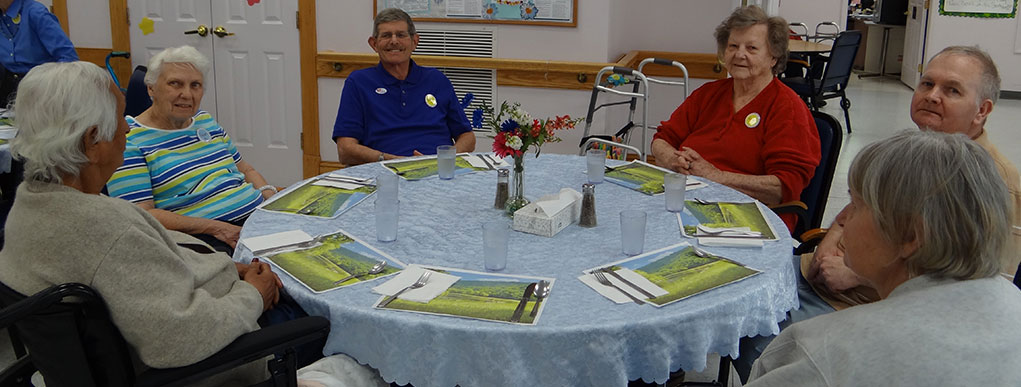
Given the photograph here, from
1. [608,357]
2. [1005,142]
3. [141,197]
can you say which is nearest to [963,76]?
[608,357]

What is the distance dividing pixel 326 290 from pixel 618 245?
2.53 feet

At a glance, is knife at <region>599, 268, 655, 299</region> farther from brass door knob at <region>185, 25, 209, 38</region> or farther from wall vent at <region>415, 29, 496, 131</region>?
brass door knob at <region>185, 25, 209, 38</region>

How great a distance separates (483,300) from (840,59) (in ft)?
20.4

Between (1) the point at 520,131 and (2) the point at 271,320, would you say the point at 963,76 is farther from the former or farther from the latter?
(2) the point at 271,320

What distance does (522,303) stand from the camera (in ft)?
6.01

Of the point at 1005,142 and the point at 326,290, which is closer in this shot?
the point at 326,290

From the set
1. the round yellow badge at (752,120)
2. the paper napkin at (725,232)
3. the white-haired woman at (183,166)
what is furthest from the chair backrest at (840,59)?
the white-haired woman at (183,166)

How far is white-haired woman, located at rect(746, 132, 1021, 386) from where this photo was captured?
1.14 metres

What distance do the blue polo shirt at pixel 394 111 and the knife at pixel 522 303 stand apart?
1.95m

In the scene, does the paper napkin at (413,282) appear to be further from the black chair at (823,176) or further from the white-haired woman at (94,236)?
the black chair at (823,176)

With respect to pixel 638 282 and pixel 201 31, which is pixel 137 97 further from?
pixel 638 282

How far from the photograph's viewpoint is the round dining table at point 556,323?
5.69ft

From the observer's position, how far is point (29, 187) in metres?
1.64

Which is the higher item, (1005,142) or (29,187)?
(29,187)
